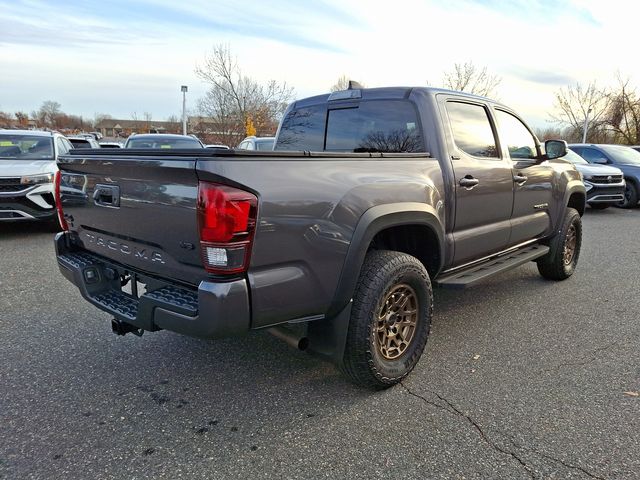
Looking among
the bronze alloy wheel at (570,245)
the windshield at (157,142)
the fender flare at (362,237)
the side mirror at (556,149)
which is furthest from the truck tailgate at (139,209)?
the windshield at (157,142)

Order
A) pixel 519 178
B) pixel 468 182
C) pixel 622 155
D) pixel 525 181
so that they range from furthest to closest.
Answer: pixel 622 155
pixel 525 181
pixel 519 178
pixel 468 182

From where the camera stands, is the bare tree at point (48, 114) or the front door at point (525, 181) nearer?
the front door at point (525, 181)

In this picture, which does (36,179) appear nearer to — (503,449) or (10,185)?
(10,185)

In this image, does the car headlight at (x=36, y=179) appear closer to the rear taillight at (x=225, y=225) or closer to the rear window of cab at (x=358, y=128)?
the rear window of cab at (x=358, y=128)

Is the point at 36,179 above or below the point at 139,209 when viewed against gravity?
below

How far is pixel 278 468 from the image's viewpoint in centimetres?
228

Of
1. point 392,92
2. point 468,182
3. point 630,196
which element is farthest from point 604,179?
point 392,92

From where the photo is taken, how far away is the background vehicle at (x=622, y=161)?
1296 cm

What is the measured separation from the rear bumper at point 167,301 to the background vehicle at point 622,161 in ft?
44.6

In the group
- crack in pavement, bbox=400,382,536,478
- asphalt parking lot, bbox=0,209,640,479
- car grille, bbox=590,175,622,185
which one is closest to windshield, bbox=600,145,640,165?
car grille, bbox=590,175,622,185

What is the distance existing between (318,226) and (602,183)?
1165 cm

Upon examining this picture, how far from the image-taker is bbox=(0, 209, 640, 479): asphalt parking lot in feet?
7.59

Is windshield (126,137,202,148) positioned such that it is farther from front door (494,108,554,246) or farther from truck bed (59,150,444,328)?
truck bed (59,150,444,328)

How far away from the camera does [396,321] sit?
10.1ft
